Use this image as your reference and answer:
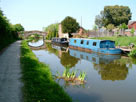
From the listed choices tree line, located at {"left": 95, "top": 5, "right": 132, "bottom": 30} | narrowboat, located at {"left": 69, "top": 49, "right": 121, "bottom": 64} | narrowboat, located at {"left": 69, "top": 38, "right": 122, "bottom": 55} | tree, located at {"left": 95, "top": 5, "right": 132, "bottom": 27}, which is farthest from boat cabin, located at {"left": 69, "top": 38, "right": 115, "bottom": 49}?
tree, located at {"left": 95, "top": 5, "right": 132, "bottom": 27}

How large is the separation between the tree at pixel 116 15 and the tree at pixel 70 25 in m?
15.0

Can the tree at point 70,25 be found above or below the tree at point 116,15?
below

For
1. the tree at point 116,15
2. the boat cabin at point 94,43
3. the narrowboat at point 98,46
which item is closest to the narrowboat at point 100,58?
Answer: the narrowboat at point 98,46

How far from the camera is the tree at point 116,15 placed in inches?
1987

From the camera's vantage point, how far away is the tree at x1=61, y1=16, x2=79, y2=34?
40875 millimetres

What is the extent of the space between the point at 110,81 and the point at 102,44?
38.0 feet

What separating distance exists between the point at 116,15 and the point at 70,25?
1838 cm

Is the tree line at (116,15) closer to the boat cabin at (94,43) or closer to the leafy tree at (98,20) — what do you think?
the leafy tree at (98,20)

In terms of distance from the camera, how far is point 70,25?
4072cm

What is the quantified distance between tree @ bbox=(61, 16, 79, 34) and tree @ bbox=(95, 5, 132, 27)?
1502cm

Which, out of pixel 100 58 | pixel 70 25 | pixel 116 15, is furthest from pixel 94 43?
pixel 116 15

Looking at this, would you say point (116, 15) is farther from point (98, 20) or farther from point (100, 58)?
point (100, 58)

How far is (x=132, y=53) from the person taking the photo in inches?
663

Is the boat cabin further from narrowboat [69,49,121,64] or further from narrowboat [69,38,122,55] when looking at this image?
narrowboat [69,49,121,64]
